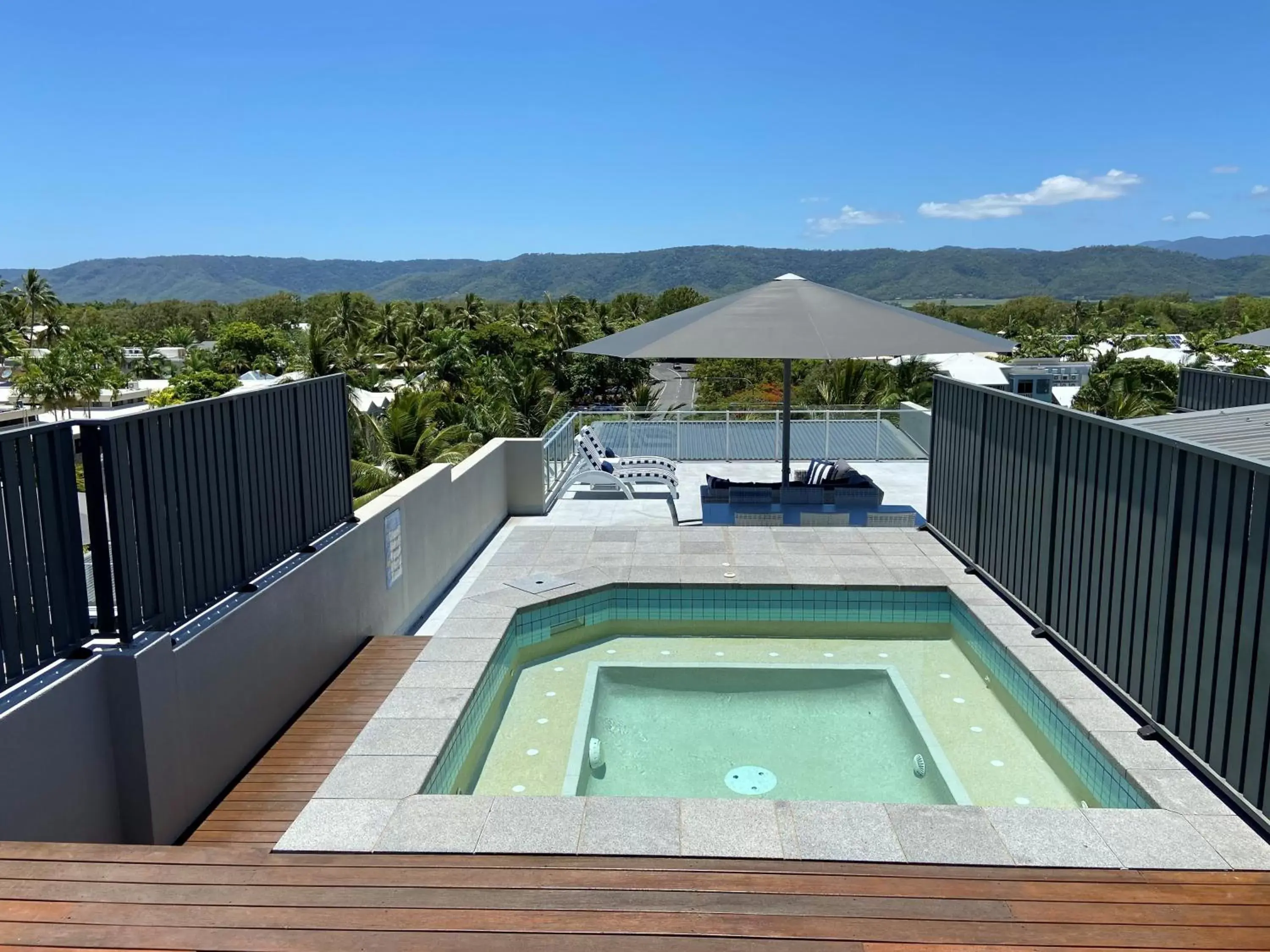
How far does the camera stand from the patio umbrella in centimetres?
894

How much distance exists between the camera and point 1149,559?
4.98m

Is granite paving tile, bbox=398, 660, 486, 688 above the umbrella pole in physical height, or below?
below

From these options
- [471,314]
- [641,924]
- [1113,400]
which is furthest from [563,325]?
[641,924]

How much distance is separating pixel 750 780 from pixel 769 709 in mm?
1101


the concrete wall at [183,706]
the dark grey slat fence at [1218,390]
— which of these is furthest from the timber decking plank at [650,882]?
the dark grey slat fence at [1218,390]

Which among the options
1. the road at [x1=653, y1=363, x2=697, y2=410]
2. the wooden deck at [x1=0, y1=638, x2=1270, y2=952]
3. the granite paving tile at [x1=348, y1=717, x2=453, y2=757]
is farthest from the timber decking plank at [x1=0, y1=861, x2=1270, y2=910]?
the road at [x1=653, y1=363, x2=697, y2=410]

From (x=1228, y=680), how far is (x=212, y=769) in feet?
16.4

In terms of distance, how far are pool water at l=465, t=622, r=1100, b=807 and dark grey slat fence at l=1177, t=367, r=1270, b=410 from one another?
4033 millimetres

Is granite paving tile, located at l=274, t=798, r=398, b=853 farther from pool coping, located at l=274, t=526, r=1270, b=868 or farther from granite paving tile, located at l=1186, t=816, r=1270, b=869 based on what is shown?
granite paving tile, located at l=1186, t=816, r=1270, b=869

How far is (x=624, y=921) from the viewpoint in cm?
298

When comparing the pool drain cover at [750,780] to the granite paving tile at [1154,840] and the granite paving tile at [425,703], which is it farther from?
the granite paving tile at [1154,840]

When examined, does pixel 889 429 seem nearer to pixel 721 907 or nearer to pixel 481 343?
pixel 721 907

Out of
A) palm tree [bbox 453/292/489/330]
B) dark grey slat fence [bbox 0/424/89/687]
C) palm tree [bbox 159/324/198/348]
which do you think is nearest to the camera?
dark grey slat fence [bbox 0/424/89/687]

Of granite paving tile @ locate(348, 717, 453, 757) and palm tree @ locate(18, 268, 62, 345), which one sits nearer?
granite paving tile @ locate(348, 717, 453, 757)
